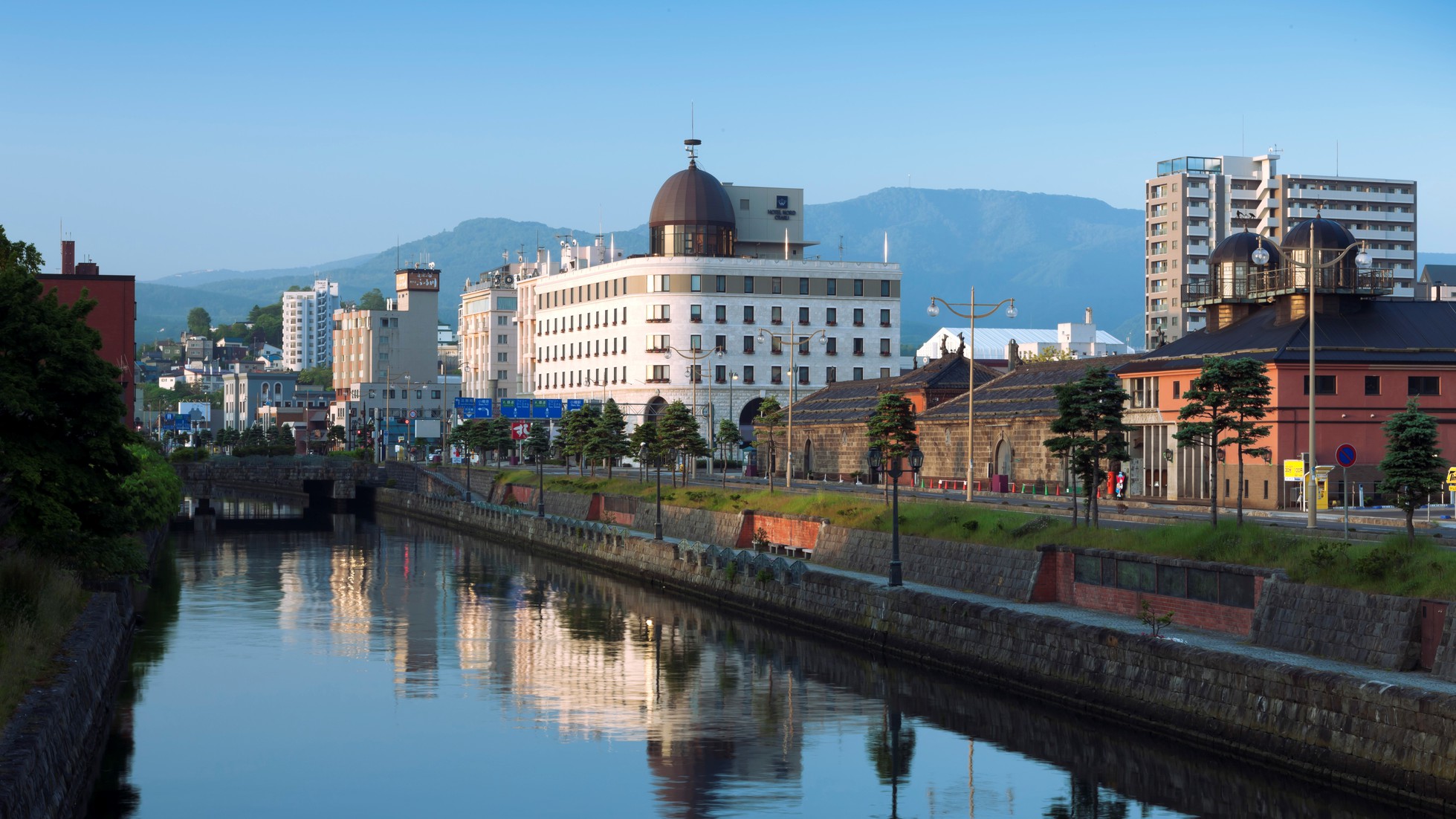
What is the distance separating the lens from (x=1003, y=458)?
303ft

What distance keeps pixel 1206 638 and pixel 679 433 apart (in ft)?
209

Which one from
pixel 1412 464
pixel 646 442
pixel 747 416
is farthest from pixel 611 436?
pixel 1412 464

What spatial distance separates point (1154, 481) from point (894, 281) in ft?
235

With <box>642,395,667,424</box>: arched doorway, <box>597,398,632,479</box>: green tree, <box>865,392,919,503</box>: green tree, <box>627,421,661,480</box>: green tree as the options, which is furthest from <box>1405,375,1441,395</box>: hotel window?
<box>642,395,667,424</box>: arched doorway

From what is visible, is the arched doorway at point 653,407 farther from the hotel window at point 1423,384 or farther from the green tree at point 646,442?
the hotel window at point 1423,384

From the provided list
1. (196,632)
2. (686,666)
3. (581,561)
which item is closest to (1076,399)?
(686,666)

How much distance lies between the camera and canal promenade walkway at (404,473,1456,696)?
27000 mm

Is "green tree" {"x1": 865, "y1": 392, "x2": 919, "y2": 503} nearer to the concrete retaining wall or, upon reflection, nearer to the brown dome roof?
the concrete retaining wall

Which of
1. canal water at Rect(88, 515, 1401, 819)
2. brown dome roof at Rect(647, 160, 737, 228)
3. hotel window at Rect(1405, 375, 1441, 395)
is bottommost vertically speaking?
canal water at Rect(88, 515, 1401, 819)

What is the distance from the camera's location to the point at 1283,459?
7188 centimetres

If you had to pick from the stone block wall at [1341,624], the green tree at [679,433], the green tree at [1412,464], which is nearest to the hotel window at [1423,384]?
the green tree at [1412,464]

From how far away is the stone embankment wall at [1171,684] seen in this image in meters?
24.7

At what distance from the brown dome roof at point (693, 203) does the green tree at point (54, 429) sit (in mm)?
109767

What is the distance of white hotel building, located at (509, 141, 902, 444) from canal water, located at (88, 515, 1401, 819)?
86317 millimetres
